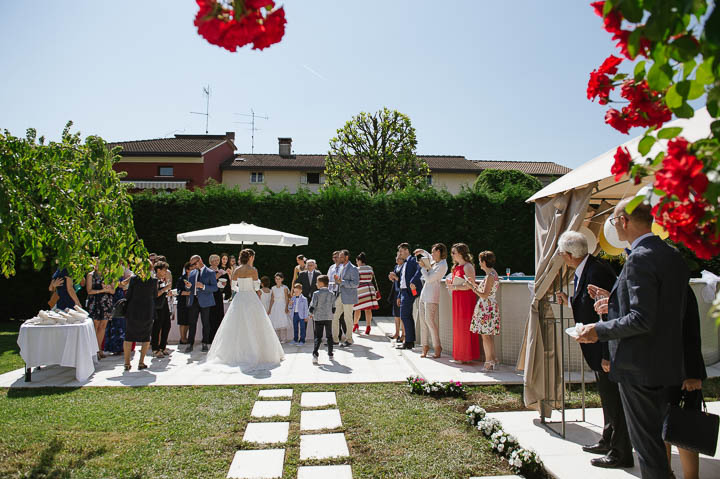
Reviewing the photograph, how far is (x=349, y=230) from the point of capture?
49.4ft

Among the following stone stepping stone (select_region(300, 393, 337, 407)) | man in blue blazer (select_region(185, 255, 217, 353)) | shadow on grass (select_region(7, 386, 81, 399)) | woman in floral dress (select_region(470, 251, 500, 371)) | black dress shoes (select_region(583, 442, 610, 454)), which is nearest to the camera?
black dress shoes (select_region(583, 442, 610, 454))

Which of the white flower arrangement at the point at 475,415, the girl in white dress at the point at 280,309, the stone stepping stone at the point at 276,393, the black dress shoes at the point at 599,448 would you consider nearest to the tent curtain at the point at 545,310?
the white flower arrangement at the point at 475,415

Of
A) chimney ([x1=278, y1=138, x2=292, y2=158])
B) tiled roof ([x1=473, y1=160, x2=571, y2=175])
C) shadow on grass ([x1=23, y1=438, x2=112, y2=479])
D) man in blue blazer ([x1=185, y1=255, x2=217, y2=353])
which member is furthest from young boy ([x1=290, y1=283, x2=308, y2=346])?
tiled roof ([x1=473, y1=160, x2=571, y2=175])

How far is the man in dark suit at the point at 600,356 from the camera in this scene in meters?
3.95

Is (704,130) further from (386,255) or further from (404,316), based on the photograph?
(386,255)

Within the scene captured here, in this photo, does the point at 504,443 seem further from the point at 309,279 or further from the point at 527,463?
the point at 309,279

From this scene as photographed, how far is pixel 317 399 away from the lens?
242 inches

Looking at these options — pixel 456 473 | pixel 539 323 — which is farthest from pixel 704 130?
pixel 456 473

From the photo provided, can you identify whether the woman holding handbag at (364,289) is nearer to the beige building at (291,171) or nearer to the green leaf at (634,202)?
the green leaf at (634,202)

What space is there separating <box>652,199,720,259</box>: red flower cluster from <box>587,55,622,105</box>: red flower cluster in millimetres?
602

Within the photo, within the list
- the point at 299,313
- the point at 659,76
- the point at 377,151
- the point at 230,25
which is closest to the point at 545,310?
the point at 659,76

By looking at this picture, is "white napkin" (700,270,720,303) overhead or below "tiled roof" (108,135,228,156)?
below

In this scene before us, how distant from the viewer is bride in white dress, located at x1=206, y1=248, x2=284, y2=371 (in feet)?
28.0

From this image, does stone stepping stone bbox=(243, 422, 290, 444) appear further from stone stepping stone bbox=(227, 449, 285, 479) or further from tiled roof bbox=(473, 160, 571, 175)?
tiled roof bbox=(473, 160, 571, 175)
